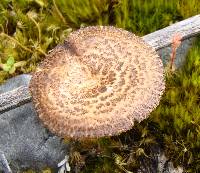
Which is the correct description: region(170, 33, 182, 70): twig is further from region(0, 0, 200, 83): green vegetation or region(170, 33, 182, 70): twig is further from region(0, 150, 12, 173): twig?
region(0, 150, 12, 173): twig

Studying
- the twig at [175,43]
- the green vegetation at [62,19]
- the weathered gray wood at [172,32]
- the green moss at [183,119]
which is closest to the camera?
the twig at [175,43]

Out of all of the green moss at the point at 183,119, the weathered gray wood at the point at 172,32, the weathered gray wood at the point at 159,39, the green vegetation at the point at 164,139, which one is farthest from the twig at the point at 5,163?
the weathered gray wood at the point at 172,32

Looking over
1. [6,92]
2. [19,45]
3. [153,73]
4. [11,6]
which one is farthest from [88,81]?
[11,6]

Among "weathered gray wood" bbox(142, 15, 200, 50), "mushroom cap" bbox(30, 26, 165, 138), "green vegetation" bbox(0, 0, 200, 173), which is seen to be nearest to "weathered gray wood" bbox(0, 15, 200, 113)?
"weathered gray wood" bbox(142, 15, 200, 50)

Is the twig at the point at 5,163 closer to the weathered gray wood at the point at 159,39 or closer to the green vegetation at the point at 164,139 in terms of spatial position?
the weathered gray wood at the point at 159,39

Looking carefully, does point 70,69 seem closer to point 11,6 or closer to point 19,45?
point 19,45

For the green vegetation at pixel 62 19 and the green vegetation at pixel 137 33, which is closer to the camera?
the green vegetation at pixel 137 33
